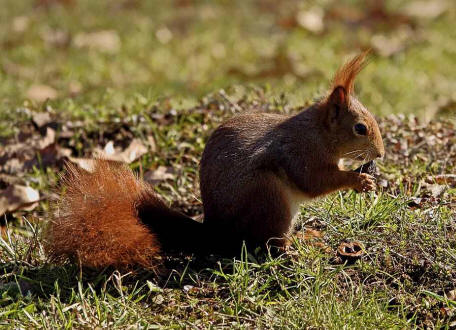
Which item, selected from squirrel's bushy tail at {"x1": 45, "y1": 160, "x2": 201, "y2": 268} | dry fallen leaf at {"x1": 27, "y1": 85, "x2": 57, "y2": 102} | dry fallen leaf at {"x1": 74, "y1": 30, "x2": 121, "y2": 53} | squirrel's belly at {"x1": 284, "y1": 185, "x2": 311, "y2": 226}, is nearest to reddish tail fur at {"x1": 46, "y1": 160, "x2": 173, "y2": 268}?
squirrel's bushy tail at {"x1": 45, "y1": 160, "x2": 201, "y2": 268}

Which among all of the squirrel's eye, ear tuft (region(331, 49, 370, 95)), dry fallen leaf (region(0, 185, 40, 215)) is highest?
ear tuft (region(331, 49, 370, 95))

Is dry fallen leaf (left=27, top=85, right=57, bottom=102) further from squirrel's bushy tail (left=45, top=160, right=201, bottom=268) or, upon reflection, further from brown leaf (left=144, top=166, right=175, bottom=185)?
squirrel's bushy tail (left=45, top=160, right=201, bottom=268)

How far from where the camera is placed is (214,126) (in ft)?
13.4

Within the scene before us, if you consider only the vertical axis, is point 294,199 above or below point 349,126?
below

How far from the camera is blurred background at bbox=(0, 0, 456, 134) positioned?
5.20 meters

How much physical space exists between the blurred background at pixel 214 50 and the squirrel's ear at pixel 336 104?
1.34m

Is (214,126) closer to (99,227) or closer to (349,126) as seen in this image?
(349,126)

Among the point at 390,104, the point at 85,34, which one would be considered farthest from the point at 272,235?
the point at 85,34

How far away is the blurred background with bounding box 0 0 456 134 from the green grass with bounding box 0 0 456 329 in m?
0.02

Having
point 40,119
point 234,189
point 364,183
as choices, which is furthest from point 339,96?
point 40,119

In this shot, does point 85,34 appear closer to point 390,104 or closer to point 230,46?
point 230,46

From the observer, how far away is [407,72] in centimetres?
574

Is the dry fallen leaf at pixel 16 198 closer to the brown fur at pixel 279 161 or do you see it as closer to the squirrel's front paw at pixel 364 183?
the brown fur at pixel 279 161

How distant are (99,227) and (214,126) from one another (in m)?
1.63
